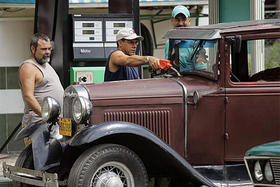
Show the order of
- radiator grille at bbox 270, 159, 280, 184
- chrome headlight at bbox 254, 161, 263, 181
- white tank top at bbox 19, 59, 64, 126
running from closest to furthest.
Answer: radiator grille at bbox 270, 159, 280, 184 → chrome headlight at bbox 254, 161, 263, 181 → white tank top at bbox 19, 59, 64, 126

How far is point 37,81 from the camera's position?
28.1 feet

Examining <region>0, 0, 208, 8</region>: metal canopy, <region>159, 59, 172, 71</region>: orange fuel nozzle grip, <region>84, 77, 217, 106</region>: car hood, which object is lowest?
<region>84, 77, 217, 106</region>: car hood

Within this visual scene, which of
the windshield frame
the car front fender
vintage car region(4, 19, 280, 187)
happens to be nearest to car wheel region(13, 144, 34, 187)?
vintage car region(4, 19, 280, 187)

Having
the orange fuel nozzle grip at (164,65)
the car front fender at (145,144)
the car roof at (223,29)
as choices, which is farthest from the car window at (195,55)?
the car front fender at (145,144)

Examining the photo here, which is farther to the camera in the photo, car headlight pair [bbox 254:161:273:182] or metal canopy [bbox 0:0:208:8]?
metal canopy [bbox 0:0:208:8]

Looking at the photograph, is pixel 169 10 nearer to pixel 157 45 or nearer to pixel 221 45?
pixel 157 45

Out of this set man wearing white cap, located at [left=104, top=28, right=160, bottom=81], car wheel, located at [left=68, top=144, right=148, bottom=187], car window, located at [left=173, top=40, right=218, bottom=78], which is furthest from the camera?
man wearing white cap, located at [left=104, top=28, right=160, bottom=81]

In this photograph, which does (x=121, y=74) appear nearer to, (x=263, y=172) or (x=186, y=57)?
(x=186, y=57)

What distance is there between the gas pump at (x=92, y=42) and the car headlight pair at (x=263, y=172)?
4.99 m

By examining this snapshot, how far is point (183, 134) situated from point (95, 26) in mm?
3536

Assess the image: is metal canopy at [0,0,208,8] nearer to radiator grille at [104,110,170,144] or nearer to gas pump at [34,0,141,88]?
gas pump at [34,0,141,88]

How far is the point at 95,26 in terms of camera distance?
10.7 meters

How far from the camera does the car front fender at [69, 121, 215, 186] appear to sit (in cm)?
695

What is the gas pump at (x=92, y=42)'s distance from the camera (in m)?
10.6
